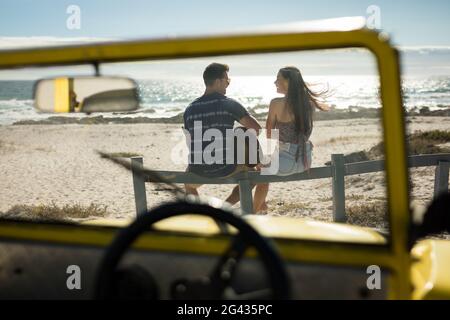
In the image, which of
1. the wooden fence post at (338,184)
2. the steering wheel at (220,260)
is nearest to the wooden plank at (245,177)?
the wooden fence post at (338,184)

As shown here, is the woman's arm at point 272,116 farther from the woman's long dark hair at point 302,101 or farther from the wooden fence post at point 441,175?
the wooden fence post at point 441,175

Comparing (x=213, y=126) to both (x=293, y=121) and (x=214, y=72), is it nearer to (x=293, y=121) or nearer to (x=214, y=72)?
(x=214, y=72)

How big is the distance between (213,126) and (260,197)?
1.54m

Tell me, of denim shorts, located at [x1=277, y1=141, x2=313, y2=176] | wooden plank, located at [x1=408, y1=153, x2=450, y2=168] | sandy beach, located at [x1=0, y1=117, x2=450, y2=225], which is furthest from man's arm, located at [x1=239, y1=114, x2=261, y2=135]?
wooden plank, located at [x1=408, y1=153, x2=450, y2=168]

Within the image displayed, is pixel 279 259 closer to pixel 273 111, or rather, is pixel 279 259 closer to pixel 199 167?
pixel 199 167

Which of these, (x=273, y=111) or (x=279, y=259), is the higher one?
(x=273, y=111)

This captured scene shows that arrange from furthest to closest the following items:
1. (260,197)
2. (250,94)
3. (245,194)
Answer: (250,94) → (260,197) → (245,194)

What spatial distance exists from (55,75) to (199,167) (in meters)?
1.54

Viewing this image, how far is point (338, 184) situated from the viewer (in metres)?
6.22

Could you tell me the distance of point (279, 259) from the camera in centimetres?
164

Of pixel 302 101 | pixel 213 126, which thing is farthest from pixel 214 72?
pixel 302 101

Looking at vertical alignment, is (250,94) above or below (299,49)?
above

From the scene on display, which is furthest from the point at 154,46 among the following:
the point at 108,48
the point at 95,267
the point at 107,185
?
the point at 107,185
